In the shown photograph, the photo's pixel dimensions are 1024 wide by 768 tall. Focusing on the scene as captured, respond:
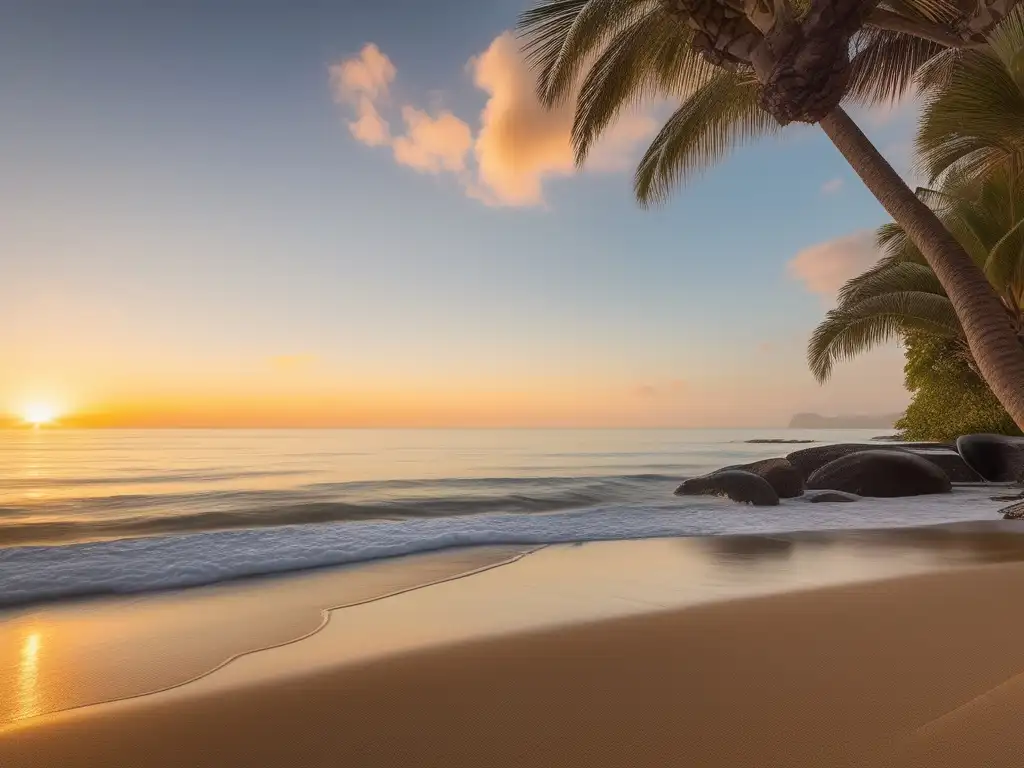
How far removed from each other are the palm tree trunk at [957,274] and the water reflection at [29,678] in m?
6.37

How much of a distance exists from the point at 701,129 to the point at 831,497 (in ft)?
24.4

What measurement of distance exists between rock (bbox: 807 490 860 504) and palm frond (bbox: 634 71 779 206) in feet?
21.4

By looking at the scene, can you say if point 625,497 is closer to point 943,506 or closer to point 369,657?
point 943,506

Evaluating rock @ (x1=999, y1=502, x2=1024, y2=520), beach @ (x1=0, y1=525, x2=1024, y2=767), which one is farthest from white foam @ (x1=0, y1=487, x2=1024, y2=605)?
beach @ (x1=0, y1=525, x2=1024, y2=767)

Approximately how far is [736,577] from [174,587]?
5.00m

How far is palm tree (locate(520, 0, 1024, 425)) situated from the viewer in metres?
4.94

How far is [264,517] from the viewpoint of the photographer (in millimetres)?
11688

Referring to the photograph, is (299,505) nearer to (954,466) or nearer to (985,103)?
(985,103)

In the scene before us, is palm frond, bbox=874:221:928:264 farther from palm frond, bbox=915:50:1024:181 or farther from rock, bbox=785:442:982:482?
palm frond, bbox=915:50:1024:181

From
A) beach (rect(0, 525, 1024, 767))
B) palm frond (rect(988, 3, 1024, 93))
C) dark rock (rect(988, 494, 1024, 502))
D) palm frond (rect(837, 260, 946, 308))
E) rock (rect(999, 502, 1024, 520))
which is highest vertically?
palm frond (rect(837, 260, 946, 308))

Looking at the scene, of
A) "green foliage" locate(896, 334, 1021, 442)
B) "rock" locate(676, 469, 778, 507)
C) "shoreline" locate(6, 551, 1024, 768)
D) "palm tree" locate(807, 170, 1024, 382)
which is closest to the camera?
"shoreline" locate(6, 551, 1024, 768)

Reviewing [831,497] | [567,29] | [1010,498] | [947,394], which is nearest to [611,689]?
[567,29]

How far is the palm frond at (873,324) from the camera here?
16594 millimetres

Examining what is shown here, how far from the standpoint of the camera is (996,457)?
617 inches
